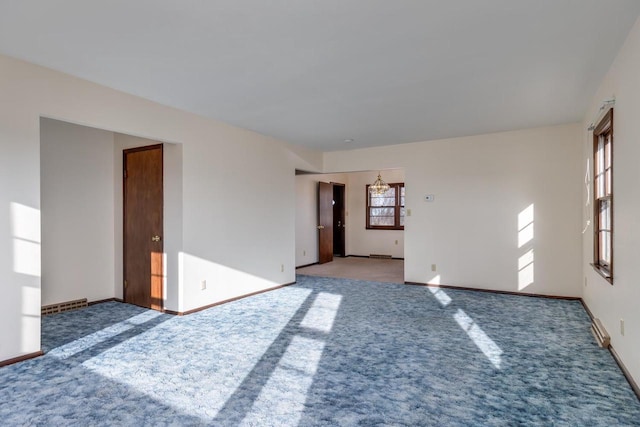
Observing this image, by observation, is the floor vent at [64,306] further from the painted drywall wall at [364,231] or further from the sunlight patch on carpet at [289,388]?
the painted drywall wall at [364,231]

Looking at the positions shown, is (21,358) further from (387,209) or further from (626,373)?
(387,209)

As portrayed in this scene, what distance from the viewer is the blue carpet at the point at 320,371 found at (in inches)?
89.9

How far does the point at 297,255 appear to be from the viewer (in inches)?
332

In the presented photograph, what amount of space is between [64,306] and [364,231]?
7320 mm

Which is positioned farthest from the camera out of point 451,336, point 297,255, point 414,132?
point 297,255

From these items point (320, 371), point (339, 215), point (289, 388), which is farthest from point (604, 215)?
point (339, 215)

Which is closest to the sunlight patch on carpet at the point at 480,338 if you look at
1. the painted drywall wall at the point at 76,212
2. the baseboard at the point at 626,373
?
the baseboard at the point at 626,373

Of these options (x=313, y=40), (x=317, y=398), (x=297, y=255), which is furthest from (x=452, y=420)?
(x=297, y=255)

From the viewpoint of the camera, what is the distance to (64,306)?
4.62 m

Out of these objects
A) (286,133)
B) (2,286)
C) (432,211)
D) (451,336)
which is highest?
(286,133)

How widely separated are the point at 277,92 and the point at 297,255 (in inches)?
201

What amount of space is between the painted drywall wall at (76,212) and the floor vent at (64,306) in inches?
2.6

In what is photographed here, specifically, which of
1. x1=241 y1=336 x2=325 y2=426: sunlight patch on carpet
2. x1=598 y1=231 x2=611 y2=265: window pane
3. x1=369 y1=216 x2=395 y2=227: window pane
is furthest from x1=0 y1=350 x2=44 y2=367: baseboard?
x1=369 y1=216 x2=395 y2=227: window pane

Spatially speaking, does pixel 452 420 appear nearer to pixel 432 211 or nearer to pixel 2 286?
pixel 2 286
